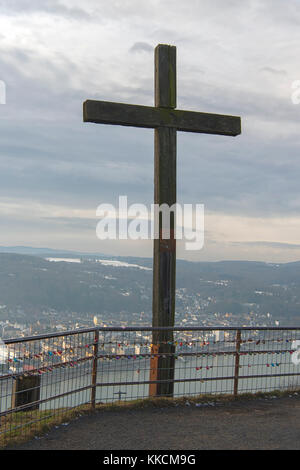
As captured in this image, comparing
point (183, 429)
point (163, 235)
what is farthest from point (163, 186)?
point (183, 429)

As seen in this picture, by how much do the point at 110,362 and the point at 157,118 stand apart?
3.46m

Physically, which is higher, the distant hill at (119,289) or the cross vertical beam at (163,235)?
the cross vertical beam at (163,235)

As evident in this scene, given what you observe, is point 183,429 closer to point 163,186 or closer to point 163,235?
point 163,235

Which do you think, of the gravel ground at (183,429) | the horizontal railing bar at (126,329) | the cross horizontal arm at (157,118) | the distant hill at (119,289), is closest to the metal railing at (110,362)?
the horizontal railing bar at (126,329)

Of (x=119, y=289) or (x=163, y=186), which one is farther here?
(x=119, y=289)

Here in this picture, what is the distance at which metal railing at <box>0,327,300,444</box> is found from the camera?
20.8ft

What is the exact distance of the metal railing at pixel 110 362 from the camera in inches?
250

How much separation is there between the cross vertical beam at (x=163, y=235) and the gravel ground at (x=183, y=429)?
59cm

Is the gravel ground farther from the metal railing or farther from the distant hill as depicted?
the distant hill

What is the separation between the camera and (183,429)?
658 cm

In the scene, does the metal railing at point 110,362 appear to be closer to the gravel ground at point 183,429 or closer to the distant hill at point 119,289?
the gravel ground at point 183,429

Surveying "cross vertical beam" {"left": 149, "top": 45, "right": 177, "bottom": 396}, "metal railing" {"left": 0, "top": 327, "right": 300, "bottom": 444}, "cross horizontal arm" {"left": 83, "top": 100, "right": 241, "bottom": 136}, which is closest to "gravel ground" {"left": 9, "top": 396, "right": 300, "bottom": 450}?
"metal railing" {"left": 0, "top": 327, "right": 300, "bottom": 444}

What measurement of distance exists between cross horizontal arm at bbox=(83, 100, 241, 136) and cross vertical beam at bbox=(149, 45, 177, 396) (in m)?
0.12

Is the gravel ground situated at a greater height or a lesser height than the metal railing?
lesser
